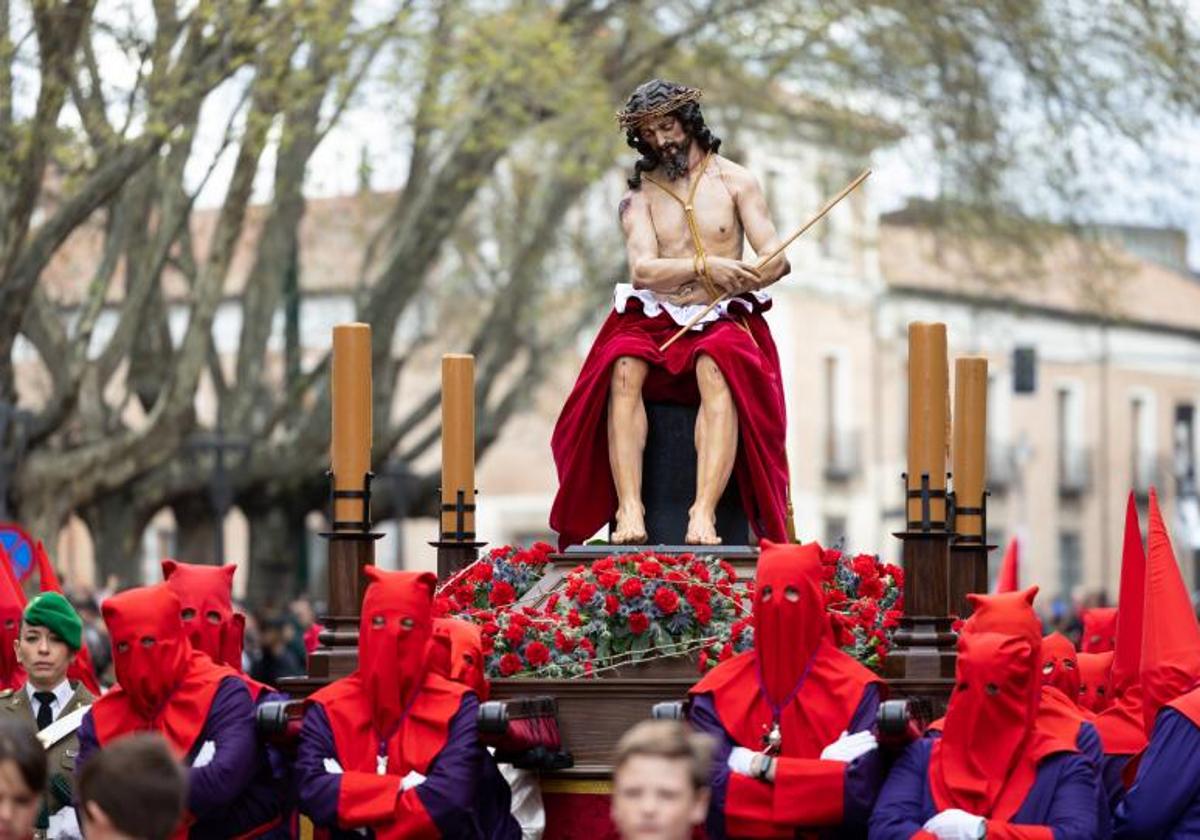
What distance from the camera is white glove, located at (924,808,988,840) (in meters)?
9.17

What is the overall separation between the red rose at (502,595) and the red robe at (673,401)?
456 mm

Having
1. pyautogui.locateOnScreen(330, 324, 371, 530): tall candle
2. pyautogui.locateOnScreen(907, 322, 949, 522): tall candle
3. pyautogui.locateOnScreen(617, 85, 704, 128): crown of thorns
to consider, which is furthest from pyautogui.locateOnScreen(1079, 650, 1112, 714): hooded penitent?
pyautogui.locateOnScreen(330, 324, 371, 530): tall candle

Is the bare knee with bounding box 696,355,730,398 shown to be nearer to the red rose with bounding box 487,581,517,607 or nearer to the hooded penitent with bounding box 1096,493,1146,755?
the red rose with bounding box 487,581,517,607

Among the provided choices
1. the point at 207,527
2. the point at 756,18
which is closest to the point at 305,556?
the point at 207,527

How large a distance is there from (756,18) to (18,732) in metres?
22.2

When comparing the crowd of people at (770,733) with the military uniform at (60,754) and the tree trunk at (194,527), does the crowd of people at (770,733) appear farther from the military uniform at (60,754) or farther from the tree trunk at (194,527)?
the tree trunk at (194,527)

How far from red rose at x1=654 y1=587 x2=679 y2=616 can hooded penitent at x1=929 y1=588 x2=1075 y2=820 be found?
198 centimetres

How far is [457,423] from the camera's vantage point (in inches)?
497

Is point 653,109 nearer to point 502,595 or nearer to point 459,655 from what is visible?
point 502,595

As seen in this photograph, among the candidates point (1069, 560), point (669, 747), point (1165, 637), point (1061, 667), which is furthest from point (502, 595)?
point (1069, 560)

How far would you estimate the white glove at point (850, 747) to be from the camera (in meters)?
9.78

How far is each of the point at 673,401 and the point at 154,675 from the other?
2846mm

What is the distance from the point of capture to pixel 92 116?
21.5 meters

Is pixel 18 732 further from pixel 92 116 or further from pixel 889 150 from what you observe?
pixel 889 150
